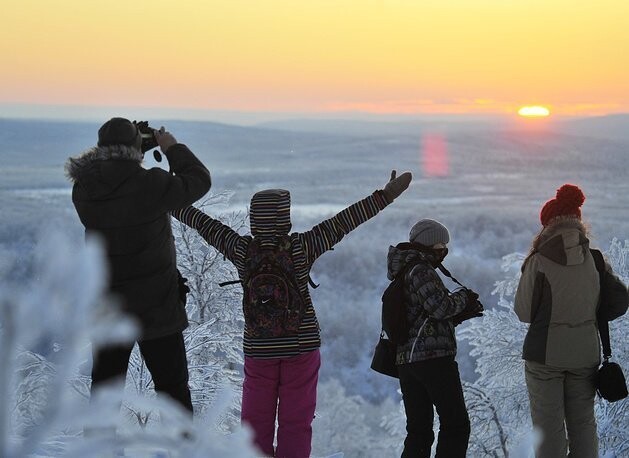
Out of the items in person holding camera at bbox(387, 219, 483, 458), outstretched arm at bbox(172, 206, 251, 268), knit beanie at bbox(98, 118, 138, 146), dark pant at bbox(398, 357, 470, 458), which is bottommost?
dark pant at bbox(398, 357, 470, 458)

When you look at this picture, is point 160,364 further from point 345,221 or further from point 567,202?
point 567,202

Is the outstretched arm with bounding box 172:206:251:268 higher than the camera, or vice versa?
the camera

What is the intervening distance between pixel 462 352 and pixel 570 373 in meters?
69.5

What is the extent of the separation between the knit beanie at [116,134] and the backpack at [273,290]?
2.89 ft

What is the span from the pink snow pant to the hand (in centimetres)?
130

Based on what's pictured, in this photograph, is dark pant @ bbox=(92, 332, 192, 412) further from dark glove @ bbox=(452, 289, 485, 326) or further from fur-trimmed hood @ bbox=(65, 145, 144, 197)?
dark glove @ bbox=(452, 289, 485, 326)

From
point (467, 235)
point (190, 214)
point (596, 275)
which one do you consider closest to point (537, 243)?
point (596, 275)

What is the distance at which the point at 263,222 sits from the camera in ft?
13.4

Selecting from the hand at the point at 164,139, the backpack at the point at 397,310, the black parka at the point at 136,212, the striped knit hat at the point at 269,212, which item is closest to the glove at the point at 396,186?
the backpack at the point at 397,310

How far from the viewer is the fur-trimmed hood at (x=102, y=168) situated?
368cm

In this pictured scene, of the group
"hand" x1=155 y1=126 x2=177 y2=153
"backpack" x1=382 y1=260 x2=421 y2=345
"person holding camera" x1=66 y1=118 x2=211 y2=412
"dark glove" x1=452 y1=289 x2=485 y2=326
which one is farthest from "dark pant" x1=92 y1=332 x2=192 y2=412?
"dark glove" x1=452 y1=289 x2=485 y2=326

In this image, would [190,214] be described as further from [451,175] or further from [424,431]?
[451,175]

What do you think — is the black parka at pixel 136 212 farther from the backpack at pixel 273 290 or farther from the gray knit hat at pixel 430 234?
the gray knit hat at pixel 430 234

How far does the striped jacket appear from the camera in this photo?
4.07m
